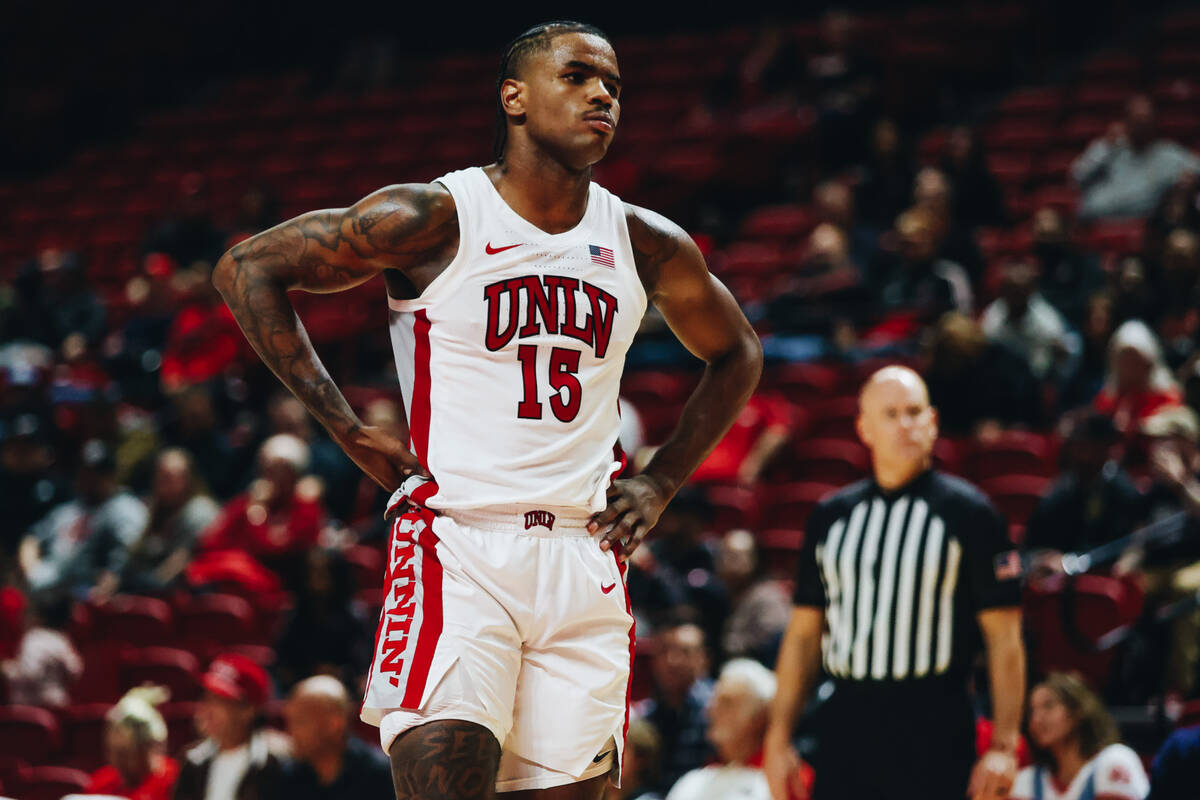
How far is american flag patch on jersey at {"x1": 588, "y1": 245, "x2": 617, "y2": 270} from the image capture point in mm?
3066

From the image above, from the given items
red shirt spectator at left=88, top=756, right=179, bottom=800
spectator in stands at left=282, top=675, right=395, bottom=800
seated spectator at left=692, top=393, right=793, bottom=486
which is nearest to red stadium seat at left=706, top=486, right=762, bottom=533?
seated spectator at left=692, top=393, right=793, bottom=486

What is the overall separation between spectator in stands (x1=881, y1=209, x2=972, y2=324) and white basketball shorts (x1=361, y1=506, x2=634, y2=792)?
6388 millimetres

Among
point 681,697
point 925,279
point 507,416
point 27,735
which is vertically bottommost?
point 27,735

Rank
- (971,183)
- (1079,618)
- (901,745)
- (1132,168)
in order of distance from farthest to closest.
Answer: (971,183)
(1132,168)
(1079,618)
(901,745)

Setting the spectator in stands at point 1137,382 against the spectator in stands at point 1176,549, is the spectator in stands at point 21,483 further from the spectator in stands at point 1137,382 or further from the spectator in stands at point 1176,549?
the spectator in stands at point 1176,549

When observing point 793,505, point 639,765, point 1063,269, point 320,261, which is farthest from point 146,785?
point 1063,269

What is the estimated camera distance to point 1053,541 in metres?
6.62

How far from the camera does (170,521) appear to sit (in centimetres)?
891

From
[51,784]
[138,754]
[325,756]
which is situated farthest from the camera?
[51,784]

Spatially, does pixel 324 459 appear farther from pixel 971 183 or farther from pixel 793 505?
pixel 971 183

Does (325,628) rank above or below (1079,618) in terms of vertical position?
below

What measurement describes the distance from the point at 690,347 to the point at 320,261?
88 centimetres

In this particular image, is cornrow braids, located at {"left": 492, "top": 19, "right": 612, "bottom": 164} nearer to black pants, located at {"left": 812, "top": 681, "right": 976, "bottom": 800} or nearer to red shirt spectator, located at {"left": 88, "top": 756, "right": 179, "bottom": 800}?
black pants, located at {"left": 812, "top": 681, "right": 976, "bottom": 800}

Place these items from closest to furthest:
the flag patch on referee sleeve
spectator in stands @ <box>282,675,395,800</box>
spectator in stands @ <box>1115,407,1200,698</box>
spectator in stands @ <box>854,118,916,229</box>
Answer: the flag patch on referee sleeve → spectator in stands @ <box>1115,407,1200,698</box> → spectator in stands @ <box>282,675,395,800</box> → spectator in stands @ <box>854,118,916,229</box>
